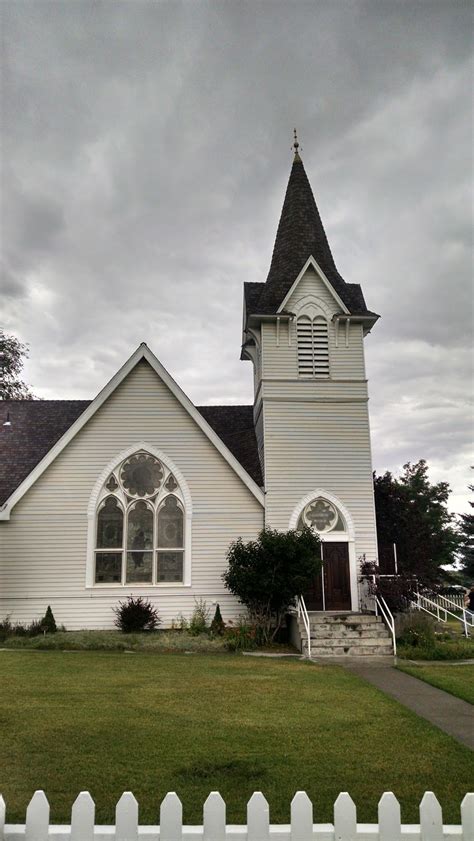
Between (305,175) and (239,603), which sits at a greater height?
(305,175)

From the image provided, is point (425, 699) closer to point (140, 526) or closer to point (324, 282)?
point (140, 526)

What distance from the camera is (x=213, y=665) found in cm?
1331

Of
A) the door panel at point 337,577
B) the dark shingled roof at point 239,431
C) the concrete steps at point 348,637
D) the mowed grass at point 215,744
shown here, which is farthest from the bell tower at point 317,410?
the mowed grass at point 215,744

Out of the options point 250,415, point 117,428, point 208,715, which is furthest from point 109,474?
point 208,715

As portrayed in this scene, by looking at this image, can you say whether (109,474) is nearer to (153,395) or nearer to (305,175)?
(153,395)

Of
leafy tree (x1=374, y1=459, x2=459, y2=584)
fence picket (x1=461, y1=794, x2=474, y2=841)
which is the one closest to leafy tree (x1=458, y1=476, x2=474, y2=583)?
leafy tree (x1=374, y1=459, x2=459, y2=584)

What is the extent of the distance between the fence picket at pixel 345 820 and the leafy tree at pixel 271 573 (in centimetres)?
1429

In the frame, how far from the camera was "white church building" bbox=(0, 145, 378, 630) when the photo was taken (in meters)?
19.2

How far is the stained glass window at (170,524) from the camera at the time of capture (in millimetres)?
19703

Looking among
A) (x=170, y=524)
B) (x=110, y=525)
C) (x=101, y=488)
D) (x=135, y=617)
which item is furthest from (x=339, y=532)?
(x=101, y=488)

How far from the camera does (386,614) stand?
1812 centimetres

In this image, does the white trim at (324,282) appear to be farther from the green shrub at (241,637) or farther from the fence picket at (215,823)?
the fence picket at (215,823)

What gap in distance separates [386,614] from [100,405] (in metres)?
10.5

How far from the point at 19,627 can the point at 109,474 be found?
5.01m
